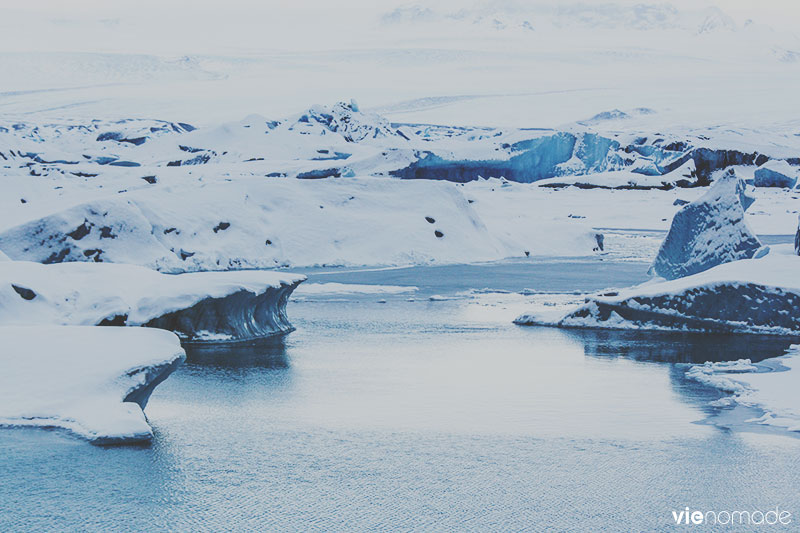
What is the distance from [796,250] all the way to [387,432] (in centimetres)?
669

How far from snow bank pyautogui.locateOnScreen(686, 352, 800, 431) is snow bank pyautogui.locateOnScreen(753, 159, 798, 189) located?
2541cm

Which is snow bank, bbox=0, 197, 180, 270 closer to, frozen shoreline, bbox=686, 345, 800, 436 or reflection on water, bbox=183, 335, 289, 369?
reflection on water, bbox=183, 335, 289, 369

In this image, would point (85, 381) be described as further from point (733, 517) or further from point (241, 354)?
point (733, 517)

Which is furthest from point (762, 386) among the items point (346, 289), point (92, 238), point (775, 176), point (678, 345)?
point (775, 176)

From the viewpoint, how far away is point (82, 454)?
5043mm

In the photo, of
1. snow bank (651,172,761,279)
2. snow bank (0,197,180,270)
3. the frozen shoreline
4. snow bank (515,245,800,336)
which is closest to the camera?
the frozen shoreline

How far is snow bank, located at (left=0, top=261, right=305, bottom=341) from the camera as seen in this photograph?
816cm

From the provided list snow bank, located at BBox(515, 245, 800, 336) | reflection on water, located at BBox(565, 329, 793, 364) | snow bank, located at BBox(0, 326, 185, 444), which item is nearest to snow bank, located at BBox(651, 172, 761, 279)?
snow bank, located at BBox(515, 245, 800, 336)

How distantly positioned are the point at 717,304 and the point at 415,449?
16.1 feet

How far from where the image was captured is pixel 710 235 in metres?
11.4

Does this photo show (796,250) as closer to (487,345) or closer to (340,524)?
(487,345)

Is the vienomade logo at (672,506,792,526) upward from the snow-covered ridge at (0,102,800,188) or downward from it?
downward

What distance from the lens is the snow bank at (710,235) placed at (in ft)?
36.9

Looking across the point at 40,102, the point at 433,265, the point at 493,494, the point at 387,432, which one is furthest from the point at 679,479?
the point at 40,102
